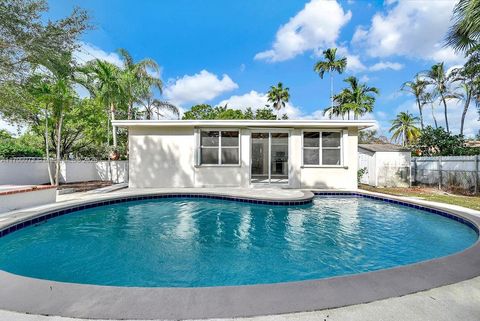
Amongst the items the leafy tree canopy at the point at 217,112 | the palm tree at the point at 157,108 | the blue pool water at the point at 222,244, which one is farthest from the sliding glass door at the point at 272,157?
the leafy tree canopy at the point at 217,112

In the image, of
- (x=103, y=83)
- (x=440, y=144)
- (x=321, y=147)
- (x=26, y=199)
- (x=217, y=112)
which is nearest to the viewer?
(x=26, y=199)

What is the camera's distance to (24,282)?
2.20 m

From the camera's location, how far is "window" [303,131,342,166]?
10.1 meters

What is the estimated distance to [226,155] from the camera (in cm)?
1008

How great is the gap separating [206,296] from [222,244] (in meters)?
2.34

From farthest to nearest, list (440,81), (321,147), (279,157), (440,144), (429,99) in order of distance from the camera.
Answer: (429,99)
(440,81)
(440,144)
(279,157)
(321,147)

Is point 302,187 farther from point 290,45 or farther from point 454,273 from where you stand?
point 290,45

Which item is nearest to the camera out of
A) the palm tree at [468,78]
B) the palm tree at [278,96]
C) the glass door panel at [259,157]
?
the palm tree at [468,78]

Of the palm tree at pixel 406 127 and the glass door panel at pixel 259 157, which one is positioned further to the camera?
the palm tree at pixel 406 127

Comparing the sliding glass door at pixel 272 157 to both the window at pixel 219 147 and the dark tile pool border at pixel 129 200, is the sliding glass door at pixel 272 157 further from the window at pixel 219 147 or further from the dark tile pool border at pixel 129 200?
the dark tile pool border at pixel 129 200

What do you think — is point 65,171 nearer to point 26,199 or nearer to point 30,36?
point 26,199

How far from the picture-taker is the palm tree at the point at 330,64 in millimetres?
24766

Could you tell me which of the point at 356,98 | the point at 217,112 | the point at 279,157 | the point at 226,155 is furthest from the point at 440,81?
the point at 226,155

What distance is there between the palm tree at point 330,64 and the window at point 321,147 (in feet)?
58.9
